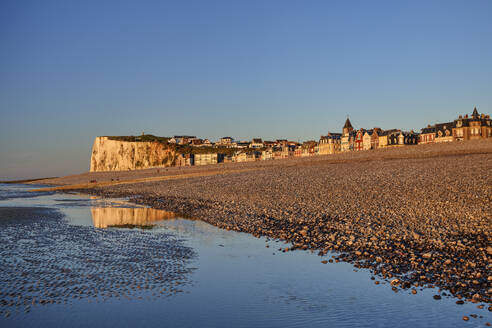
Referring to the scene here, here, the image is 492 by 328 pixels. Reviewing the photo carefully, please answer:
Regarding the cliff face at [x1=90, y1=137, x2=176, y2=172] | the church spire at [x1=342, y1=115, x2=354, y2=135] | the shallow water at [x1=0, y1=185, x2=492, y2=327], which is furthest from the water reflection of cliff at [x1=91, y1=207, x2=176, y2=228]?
the church spire at [x1=342, y1=115, x2=354, y2=135]

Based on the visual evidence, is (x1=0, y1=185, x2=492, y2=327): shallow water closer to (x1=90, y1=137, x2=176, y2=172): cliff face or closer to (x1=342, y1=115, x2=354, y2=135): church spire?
(x1=342, y1=115, x2=354, y2=135): church spire

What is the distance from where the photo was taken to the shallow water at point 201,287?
8750 mm

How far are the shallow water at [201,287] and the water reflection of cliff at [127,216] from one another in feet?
17.8

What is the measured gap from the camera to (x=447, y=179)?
2712 cm

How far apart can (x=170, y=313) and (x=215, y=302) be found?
4.50 feet

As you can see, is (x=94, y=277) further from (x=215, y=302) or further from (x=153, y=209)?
(x=153, y=209)

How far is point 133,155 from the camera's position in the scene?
573 feet

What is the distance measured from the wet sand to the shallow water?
111 centimetres

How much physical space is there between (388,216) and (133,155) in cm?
16700

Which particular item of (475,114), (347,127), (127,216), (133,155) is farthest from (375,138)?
(127,216)

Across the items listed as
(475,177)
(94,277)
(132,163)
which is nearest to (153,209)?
(94,277)

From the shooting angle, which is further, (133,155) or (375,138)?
(133,155)

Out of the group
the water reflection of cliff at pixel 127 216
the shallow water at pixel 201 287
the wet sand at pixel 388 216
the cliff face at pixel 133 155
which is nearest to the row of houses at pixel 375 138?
the cliff face at pixel 133 155

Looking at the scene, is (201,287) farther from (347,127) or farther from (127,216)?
(347,127)
